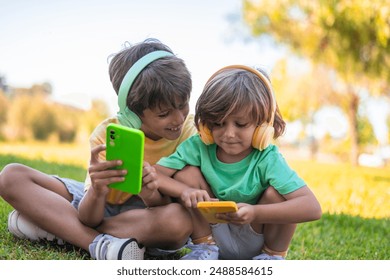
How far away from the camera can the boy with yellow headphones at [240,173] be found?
4.65 feet

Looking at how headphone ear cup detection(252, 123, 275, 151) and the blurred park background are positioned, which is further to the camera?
the blurred park background

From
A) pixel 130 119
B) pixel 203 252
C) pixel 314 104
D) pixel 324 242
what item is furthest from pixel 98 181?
pixel 314 104

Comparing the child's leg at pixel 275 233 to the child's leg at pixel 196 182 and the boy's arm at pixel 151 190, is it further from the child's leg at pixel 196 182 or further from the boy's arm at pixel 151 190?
the boy's arm at pixel 151 190

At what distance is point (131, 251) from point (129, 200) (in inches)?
8.3

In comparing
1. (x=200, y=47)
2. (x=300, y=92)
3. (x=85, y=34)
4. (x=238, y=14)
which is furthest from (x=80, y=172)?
(x=300, y=92)

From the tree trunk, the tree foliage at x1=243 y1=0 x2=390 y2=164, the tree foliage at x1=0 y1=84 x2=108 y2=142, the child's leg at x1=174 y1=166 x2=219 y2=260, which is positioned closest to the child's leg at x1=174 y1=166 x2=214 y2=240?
the child's leg at x1=174 y1=166 x2=219 y2=260

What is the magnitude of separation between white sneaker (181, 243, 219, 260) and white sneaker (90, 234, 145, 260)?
132 mm

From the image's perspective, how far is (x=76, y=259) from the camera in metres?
1.49

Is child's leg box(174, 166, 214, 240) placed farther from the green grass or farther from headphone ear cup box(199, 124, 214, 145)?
the green grass

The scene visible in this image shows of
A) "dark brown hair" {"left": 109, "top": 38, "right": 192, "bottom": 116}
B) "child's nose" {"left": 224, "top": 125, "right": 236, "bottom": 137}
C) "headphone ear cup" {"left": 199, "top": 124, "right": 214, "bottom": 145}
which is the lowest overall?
"headphone ear cup" {"left": 199, "top": 124, "right": 214, "bottom": 145}

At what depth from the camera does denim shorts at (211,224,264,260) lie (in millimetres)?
1509

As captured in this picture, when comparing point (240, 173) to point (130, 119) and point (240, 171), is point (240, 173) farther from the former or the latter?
point (130, 119)

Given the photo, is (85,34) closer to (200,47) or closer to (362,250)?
(200,47)

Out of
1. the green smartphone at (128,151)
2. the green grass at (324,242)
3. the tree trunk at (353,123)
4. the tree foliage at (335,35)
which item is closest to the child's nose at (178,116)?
the green smartphone at (128,151)
